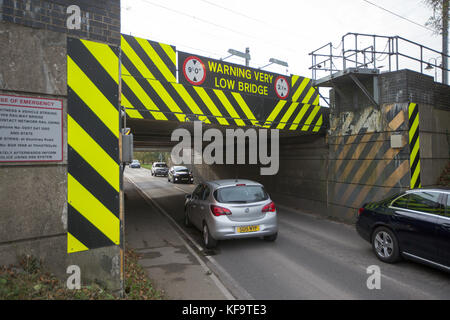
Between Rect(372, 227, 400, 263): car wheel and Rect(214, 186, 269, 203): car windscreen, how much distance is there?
257 cm

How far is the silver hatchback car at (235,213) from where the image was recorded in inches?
258

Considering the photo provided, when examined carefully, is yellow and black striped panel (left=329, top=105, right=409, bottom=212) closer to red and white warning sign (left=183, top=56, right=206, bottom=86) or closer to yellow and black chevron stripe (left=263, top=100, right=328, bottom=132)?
yellow and black chevron stripe (left=263, top=100, right=328, bottom=132)

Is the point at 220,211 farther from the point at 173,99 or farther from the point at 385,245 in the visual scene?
the point at 385,245

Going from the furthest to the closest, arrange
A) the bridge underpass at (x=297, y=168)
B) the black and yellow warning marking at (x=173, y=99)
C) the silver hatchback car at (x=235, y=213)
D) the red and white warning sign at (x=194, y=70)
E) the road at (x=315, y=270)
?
the bridge underpass at (x=297, y=168), the red and white warning sign at (x=194, y=70), the black and yellow warning marking at (x=173, y=99), the silver hatchback car at (x=235, y=213), the road at (x=315, y=270)

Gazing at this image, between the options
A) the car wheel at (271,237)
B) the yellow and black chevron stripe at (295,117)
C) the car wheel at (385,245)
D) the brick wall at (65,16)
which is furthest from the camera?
the yellow and black chevron stripe at (295,117)

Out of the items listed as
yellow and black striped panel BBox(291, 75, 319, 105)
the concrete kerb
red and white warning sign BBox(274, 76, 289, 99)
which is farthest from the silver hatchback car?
yellow and black striped panel BBox(291, 75, 319, 105)

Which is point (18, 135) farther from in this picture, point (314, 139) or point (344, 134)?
point (314, 139)

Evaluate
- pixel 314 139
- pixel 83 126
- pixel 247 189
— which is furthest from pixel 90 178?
pixel 314 139

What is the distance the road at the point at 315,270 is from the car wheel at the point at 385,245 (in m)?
0.16

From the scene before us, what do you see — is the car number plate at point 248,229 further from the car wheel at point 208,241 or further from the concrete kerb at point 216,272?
the concrete kerb at point 216,272

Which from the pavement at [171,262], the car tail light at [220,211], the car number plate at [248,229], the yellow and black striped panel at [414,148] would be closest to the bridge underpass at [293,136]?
the yellow and black striped panel at [414,148]

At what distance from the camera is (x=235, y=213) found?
6598 mm

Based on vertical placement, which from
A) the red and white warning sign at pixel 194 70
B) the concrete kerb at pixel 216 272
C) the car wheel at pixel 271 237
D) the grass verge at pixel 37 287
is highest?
the red and white warning sign at pixel 194 70

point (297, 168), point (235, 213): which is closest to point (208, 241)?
point (235, 213)
